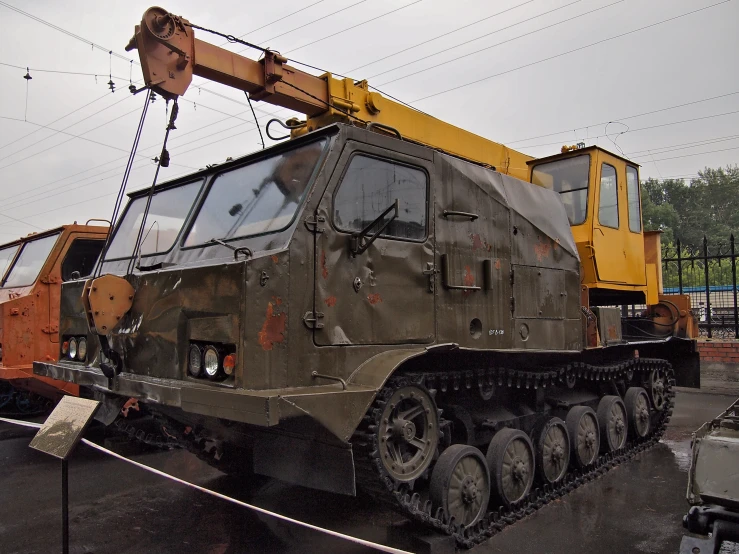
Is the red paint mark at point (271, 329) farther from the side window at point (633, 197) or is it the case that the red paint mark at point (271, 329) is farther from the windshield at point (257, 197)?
the side window at point (633, 197)

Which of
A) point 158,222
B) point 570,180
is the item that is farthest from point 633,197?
point 158,222

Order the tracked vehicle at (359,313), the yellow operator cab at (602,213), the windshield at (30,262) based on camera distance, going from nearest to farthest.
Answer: the tracked vehicle at (359,313) → the yellow operator cab at (602,213) → the windshield at (30,262)

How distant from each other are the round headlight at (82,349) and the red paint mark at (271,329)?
7.51 ft

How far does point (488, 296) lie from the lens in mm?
4883

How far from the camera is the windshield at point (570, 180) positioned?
6730 millimetres

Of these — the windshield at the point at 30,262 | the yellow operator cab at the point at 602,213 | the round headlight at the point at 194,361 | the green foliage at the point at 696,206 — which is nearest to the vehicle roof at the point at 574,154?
the yellow operator cab at the point at 602,213

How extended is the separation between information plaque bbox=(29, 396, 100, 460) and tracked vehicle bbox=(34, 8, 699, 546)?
0.27m

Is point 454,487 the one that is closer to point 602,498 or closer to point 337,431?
point 337,431

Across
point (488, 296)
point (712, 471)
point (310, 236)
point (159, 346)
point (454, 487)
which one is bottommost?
point (454, 487)

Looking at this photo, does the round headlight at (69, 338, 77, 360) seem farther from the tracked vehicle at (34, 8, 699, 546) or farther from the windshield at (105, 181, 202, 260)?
the windshield at (105, 181, 202, 260)

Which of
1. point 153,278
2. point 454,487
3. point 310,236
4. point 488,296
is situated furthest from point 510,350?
point 153,278

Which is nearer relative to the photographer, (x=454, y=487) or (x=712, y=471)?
(x=712, y=471)

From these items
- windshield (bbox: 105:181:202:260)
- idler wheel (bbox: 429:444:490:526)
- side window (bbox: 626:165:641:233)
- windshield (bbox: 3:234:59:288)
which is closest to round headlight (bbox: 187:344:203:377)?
windshield (bbox: 105:181:202:260)

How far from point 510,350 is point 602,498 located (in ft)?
6.46
